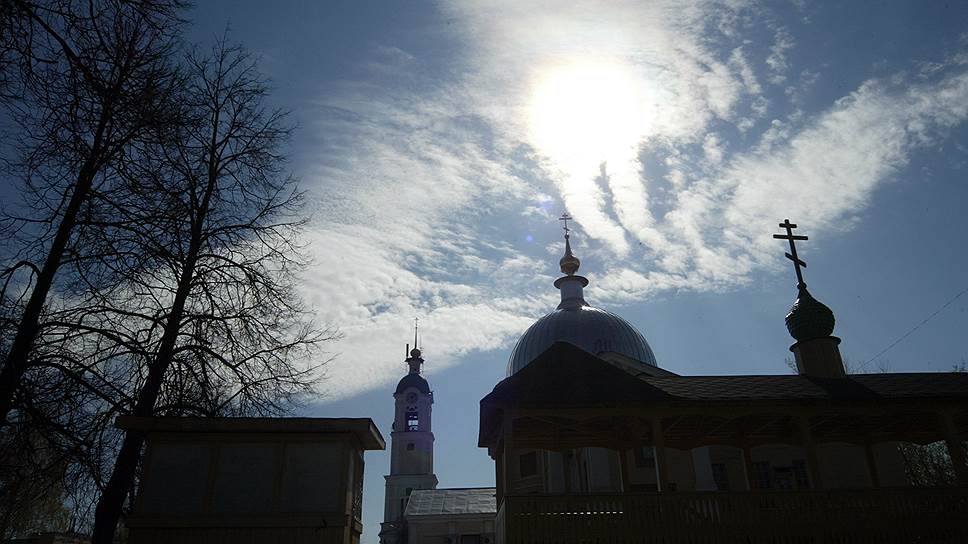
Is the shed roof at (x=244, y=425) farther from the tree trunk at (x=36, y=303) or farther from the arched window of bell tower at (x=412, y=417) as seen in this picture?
the arched window of bell tower at (x=412, y=417)

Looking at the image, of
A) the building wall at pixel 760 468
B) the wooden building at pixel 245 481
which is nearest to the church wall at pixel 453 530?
the building wall at pixel 760 468

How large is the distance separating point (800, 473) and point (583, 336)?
49.8ft

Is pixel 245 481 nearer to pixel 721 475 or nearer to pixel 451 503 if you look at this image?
pixel 721 475

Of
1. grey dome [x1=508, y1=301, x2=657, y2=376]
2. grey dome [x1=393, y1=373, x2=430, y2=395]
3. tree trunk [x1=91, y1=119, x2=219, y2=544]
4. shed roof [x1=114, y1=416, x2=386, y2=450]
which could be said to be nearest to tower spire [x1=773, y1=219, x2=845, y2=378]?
grey dome [x1=508, y1=301, x2=657, y2=376]

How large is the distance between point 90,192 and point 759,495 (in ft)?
46.3

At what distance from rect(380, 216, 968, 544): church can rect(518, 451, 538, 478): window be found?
123 inches

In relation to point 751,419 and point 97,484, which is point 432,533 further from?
point 97,484

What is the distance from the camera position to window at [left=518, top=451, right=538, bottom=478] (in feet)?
98.1

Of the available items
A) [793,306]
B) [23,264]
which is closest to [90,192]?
[23,264]

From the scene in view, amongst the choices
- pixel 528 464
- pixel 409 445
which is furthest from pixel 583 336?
pixel 409 445

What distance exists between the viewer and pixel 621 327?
37.2m

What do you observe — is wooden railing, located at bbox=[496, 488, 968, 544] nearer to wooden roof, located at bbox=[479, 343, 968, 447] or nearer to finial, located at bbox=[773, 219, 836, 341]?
wooden roof, located at bbox=[479, 343, 968, 447]

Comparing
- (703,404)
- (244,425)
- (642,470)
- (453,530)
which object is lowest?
(244,425)

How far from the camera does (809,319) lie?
25.0 metres
